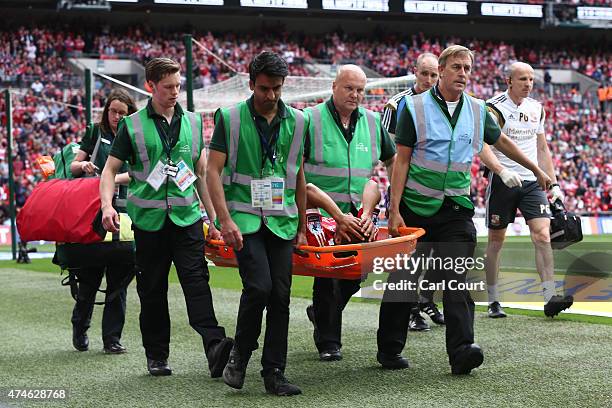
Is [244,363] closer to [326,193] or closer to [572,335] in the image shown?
[326,193]

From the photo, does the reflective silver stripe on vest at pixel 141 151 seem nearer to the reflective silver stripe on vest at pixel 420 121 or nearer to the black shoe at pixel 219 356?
the black shoe at pixel 219 356

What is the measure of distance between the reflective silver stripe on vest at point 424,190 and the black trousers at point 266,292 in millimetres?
973

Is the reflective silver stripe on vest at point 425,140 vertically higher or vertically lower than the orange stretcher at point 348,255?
higher

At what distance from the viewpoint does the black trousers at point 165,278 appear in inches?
225

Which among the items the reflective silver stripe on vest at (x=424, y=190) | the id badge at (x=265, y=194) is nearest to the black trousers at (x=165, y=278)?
the id badge at (x=265, y=194)

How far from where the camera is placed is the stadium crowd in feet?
96.8

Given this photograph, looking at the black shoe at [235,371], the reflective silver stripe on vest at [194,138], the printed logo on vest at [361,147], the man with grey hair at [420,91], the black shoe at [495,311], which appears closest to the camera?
the black shoe at [235,371]

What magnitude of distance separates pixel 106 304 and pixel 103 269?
41cm

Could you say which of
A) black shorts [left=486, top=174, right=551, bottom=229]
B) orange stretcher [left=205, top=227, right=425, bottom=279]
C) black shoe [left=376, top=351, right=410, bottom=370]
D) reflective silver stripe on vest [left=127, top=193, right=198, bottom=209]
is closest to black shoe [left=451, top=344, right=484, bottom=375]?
black shoe [left=376, top=351, right=410, bottom=370]

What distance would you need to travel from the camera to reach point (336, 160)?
596 centimetres

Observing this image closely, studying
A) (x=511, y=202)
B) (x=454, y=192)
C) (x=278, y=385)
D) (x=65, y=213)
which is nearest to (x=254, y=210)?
(x=278, y=385)

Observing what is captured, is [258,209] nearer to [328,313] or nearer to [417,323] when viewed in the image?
[328,313]

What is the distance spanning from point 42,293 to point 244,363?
686 cm

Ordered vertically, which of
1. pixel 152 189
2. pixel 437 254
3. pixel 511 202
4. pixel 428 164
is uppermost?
pixel 428 164
